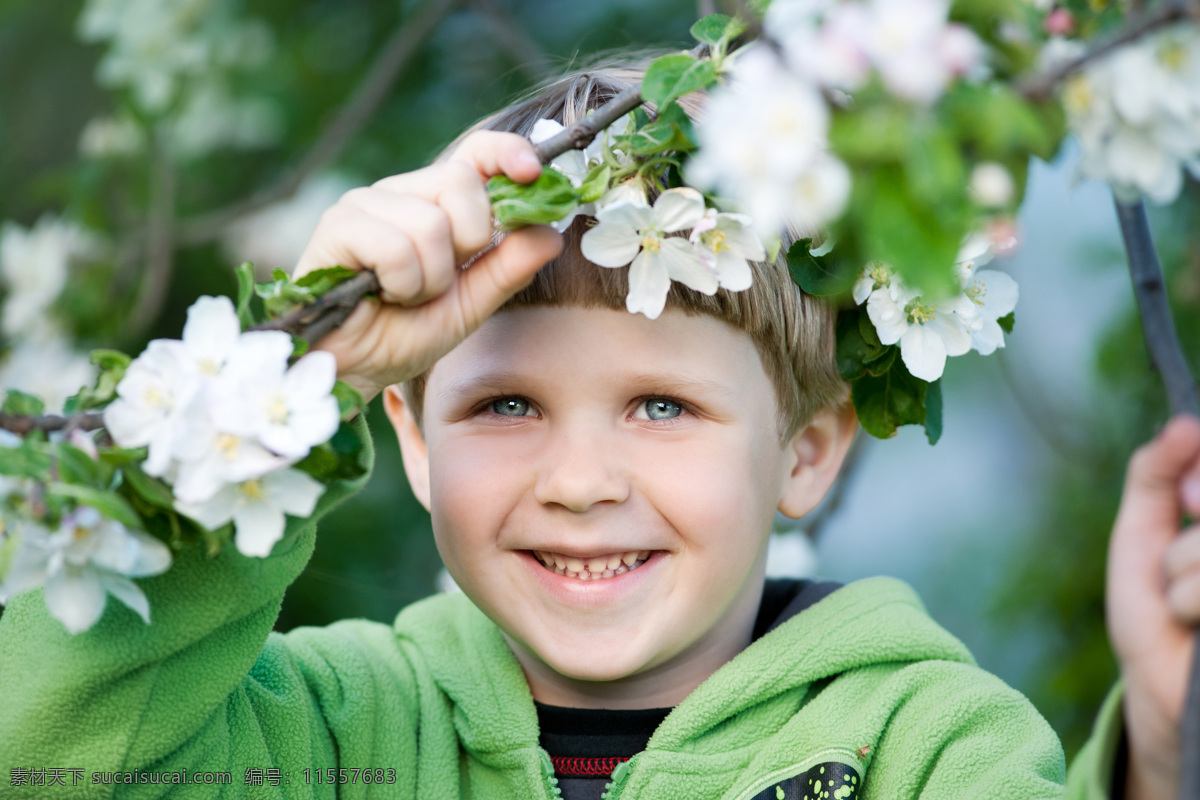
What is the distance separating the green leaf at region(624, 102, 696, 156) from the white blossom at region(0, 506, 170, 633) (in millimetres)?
565

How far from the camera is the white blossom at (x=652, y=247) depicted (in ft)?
3.72

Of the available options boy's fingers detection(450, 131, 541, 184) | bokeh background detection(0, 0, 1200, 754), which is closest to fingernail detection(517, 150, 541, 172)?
boy's fingers detection(450, 131, 541, 184)

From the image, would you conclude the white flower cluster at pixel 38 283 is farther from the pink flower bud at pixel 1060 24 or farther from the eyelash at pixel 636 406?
the pink flower bud at pixel 1060 24

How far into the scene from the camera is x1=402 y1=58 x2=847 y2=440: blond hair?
1445mm

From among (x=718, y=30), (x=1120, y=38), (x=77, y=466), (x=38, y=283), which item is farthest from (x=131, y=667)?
(x=38, y=283)

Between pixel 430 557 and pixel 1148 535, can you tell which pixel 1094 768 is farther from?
pixel 430 557

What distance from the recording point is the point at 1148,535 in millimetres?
857

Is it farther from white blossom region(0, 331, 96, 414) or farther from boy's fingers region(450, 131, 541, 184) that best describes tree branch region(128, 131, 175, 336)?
boy's fingers region(450, 131, 541, 184)

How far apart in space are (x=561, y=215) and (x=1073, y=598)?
2470 mm

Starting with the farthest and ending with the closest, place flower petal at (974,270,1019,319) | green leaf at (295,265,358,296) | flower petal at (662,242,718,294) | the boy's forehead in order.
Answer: the boy's forehead < flower petal at (974,270,1019,319) < flower petal at (662,242,718,294) < green leaf at (295,265,358,296)

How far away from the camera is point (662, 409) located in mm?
1510

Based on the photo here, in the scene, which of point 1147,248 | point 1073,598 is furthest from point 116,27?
point 1073,598

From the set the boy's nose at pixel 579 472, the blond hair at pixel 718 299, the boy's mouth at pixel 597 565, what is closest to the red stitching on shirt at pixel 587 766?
the boy's mouth at pixel 597 565

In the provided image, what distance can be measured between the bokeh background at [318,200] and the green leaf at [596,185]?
1.55 meters
